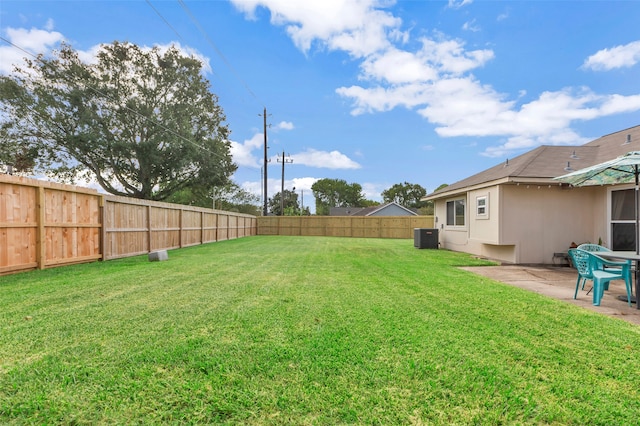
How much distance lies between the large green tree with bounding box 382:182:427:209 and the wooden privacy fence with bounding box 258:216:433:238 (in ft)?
129

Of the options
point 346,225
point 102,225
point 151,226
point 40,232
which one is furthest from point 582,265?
point 346,225

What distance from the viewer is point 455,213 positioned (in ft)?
41.4

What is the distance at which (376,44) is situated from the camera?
1270cm

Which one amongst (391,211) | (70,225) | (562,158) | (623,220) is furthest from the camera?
(391,211)

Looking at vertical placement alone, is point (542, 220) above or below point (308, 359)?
above

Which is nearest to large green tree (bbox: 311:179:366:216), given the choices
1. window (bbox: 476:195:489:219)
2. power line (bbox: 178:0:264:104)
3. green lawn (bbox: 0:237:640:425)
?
power line (bbox: 178:0:264:104)

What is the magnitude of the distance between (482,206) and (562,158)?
2.88 m

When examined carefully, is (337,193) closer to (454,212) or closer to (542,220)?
(454,212)

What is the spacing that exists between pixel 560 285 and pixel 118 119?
79.9 feet

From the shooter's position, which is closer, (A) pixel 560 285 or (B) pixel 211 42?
(A) pixel 560 285

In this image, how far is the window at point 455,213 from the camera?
1205 cm

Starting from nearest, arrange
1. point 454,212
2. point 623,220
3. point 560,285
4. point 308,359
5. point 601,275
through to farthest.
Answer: point 308,359, point 601,275, point 560,285, point 623,220, point 454,212

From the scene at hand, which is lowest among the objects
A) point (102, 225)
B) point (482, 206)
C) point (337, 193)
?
point (102, 225)

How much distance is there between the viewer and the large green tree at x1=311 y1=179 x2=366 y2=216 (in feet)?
212
